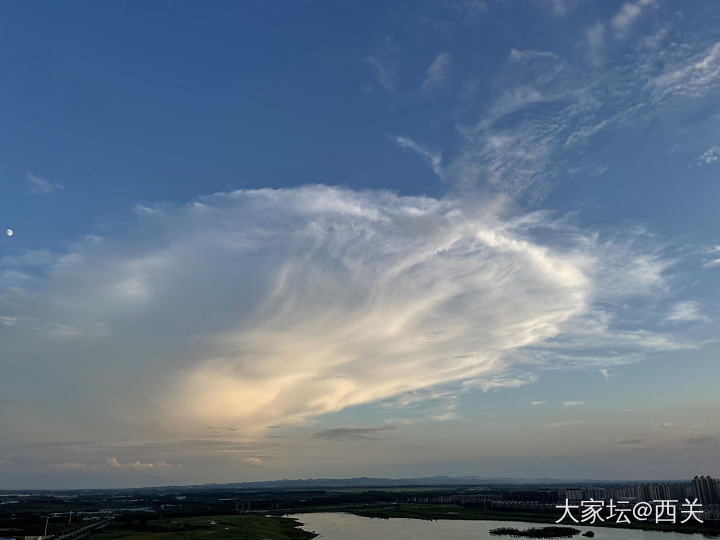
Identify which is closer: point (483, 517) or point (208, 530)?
point (208, 530)

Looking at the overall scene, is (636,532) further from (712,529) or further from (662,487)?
(662,487)

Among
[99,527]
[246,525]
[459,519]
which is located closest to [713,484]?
[459,519]

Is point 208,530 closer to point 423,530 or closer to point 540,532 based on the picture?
point 423,530

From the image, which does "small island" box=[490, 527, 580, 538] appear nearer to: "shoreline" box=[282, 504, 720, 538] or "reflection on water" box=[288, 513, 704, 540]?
"reflection on water" box=[288, 513, 704, 540]

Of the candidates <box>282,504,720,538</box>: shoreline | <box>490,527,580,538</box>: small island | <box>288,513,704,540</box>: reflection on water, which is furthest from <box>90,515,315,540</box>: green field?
<box>282,504,720,538</box>: shoreline

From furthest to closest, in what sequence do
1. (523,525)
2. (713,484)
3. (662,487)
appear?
(662,487), (713,484), (523,525)

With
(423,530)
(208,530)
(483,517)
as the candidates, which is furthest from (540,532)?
(208,530)

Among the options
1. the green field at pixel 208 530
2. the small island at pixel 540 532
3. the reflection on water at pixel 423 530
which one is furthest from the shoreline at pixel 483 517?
the green field at pixel 208 530
